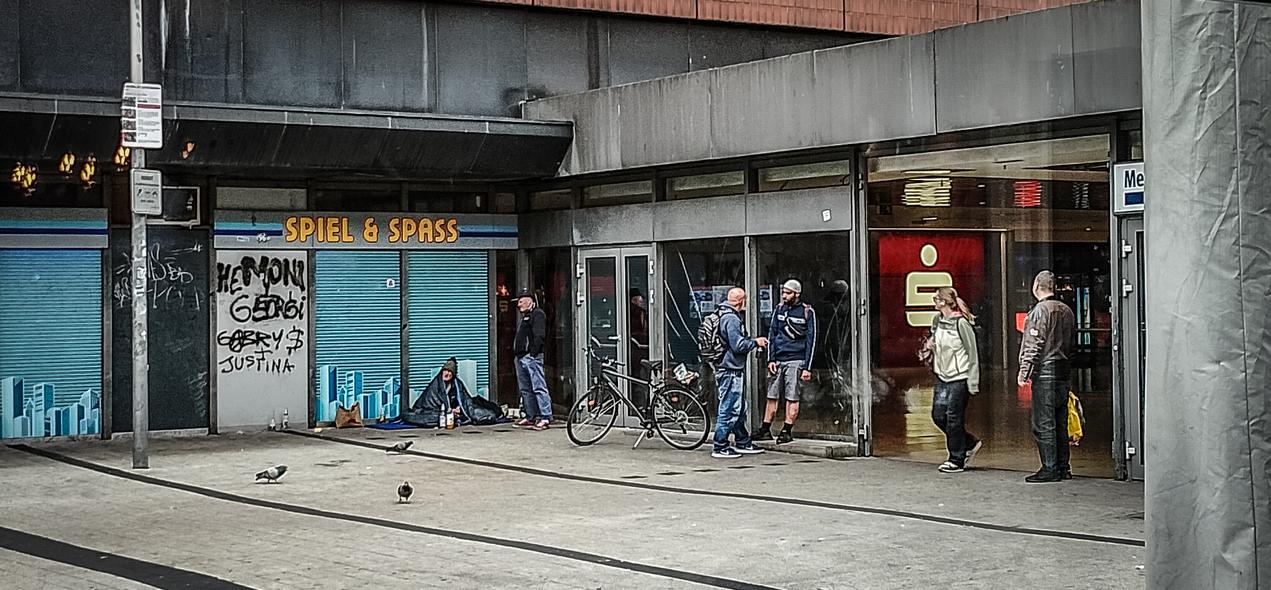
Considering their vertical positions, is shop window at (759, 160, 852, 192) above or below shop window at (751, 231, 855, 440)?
above

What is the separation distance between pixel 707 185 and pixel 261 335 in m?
6.12

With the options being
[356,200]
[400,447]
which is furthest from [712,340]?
[356,200]

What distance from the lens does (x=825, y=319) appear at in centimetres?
1566

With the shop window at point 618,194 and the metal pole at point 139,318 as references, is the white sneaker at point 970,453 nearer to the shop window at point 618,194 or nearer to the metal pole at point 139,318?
the shop window at point 618,194

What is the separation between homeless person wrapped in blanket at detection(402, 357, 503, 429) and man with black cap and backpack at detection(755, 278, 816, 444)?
523 centimetres

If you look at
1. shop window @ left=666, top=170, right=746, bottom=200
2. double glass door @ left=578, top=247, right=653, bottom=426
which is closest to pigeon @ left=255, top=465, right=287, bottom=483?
double glass door @ left=578, top=247, right=653, bottom=426

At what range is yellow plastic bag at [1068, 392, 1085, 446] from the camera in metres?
13.1

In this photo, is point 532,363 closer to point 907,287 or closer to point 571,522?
point 907,287

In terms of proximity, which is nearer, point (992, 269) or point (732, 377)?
point (992, 269)

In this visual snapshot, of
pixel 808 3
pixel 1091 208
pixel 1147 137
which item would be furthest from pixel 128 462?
pixel 1147 137

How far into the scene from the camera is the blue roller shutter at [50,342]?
17.5 m

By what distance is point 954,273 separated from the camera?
14.7 meters

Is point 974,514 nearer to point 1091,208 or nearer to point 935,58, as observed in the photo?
point 1091,208

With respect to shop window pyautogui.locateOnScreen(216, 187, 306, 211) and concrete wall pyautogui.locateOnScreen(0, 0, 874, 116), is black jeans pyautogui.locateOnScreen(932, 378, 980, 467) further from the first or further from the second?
shop window pyautogui.locateOnScreen(216, 187, 306, 211)
